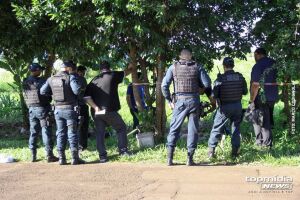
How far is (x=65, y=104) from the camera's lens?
8.32m

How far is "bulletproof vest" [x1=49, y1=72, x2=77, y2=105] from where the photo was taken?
825 centimetres

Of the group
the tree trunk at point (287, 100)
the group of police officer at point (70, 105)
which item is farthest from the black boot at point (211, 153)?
the tree trunk at point (287, 100)

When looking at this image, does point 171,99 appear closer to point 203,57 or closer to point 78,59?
point 203,57

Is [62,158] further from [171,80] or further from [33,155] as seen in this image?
[171,80]

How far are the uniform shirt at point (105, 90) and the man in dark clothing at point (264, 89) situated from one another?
2.55 metres

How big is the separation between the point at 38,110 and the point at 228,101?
3380 millimetres

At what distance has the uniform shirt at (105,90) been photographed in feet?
28.2

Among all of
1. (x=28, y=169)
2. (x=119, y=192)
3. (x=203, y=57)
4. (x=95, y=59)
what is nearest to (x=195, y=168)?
(x=119, y=192)

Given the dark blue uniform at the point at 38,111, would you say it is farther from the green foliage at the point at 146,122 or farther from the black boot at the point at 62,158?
the green foliage at the point at 146,122

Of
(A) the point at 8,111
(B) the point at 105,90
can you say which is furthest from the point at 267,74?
(A) the point at 8,111

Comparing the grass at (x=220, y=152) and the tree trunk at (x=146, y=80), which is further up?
the tree trunk at (x=146, y=80)

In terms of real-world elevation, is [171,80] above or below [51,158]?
above

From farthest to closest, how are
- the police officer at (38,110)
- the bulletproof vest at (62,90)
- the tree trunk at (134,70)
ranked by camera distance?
the tree trunk at (134,70) < the police officer at (38,110) < the bulletproof vest at (62,90)

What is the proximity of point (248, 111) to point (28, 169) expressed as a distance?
4244 millimetres
